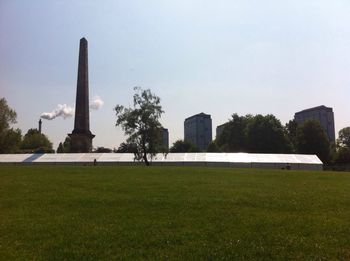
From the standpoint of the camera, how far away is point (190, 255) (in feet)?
27.8

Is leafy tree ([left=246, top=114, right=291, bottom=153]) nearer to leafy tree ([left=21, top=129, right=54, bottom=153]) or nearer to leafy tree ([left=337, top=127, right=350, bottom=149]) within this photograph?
leafy tree ([left=337, top=127, right=350, bottom=149])

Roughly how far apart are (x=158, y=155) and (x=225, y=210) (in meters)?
49.0

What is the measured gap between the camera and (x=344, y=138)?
4254 inches

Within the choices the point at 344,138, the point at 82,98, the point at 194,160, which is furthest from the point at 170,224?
the point at 344,138

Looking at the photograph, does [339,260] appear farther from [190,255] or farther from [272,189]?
[272,189]

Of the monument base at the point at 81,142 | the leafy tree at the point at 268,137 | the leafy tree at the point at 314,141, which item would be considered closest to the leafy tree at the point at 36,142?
the monument base at the point at 81,142

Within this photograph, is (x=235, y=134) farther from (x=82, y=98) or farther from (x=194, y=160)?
(x=82, y=98)

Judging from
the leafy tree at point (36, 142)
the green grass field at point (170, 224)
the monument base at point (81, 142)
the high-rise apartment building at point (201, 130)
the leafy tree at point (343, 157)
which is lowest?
the green grass field at point (170, 224)

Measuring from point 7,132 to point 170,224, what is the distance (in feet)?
232

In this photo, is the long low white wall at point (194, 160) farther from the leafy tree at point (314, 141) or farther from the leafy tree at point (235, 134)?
the leafy tree at point (235, 134)

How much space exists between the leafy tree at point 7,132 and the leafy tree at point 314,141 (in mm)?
57479

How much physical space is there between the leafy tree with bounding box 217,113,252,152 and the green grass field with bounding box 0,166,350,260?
78.1m

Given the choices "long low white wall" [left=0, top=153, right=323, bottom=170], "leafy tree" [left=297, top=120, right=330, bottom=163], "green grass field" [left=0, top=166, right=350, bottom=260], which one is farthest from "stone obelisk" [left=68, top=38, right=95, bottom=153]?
"leafy tree" [left=297, top=120, right=330, bottom=163]

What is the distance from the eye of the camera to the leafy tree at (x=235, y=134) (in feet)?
310
